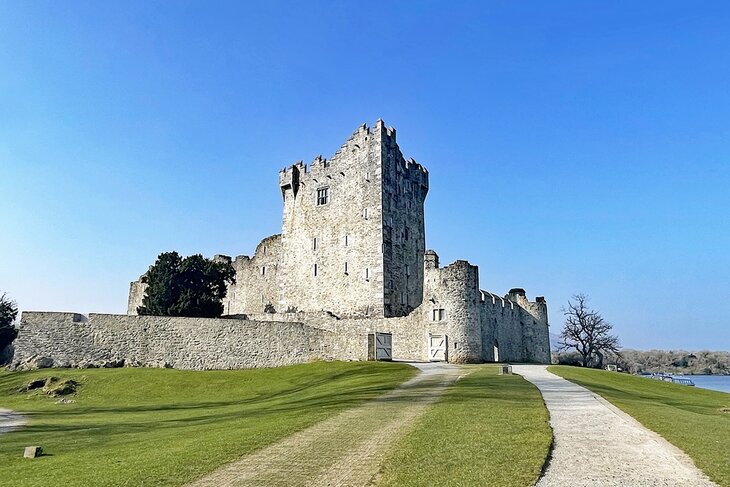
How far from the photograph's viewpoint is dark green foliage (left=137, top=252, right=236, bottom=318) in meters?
48.8

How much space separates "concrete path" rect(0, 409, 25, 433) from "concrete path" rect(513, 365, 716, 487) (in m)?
18.7

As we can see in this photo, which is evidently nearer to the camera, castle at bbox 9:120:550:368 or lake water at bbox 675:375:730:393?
castle at bbox 9:120:550:368

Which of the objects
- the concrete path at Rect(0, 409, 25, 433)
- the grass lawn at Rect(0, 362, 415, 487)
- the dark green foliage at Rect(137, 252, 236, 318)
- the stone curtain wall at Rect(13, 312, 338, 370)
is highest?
the dark green foliage at Rect(137, 252, 236, 318)

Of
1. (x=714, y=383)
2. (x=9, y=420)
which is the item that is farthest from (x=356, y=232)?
(x=714, y=383)

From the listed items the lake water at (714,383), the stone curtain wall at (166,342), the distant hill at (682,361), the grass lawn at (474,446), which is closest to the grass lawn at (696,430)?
the grass lawn at (474,446)

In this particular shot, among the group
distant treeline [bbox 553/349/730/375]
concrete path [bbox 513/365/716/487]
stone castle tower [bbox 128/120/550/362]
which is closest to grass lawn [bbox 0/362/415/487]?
concrete path [bbox 513/365/716/487]

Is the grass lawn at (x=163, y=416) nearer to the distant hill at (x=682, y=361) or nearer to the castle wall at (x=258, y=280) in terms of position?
the castle wall at (x=258, y=280)

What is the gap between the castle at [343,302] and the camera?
37531mm

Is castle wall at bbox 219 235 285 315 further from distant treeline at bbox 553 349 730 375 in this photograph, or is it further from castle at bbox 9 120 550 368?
distant treeline at bbox 553 349 730 375

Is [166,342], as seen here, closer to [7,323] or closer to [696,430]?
[7,323]

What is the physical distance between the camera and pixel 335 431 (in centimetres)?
1290

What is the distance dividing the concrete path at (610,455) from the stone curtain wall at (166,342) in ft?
86.6

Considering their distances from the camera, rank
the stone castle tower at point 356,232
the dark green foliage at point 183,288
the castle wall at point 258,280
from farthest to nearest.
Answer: the castle wall at point 258,280 < the dark green foliage at point 183,288 < the stone castle tower at point 356,232

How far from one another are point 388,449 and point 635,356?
485 ft
